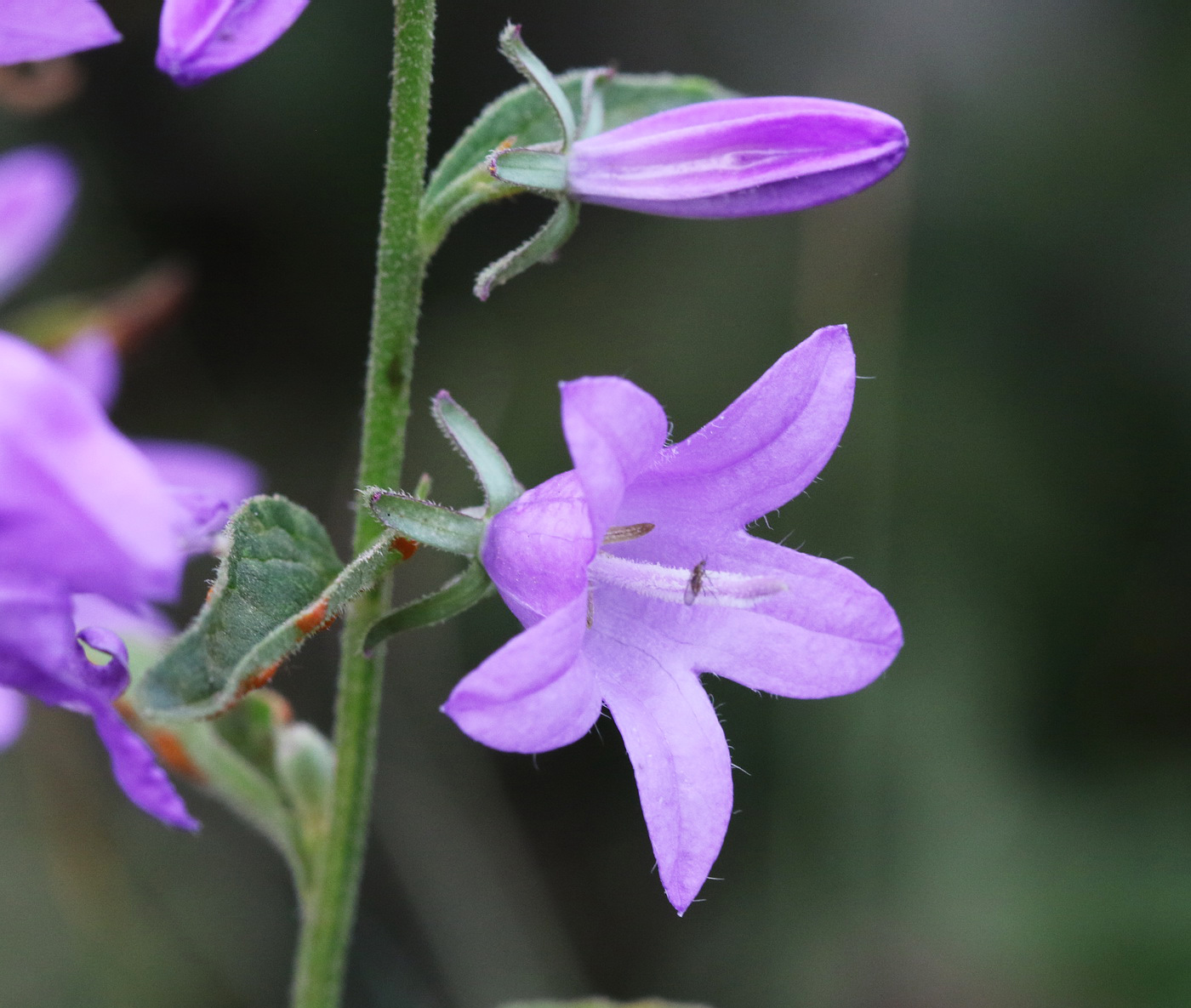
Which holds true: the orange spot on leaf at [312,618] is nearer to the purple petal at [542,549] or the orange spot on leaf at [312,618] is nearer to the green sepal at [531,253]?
the purple petal at [542,549]

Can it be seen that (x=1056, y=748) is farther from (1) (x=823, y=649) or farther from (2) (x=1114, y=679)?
(1) (x=823, y=649)

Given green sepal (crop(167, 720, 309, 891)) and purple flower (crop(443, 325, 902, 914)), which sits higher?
purple flower (crop(443, 325, 902, 914))

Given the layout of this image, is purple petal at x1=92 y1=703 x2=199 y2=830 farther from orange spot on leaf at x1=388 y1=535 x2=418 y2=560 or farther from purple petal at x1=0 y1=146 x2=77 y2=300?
purple petal at x1=0 y1=146 x2=77 y2=300

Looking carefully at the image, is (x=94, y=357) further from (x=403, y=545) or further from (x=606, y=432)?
(x=606, y=432)

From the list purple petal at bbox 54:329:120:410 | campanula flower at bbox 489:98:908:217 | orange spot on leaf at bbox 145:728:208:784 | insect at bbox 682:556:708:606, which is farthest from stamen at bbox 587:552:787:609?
purple petal at bbox 54:329:120:410

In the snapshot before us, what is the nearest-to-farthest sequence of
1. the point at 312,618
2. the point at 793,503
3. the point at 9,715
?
the point at 312,618 → the point at 9,715 → the point at 793,503

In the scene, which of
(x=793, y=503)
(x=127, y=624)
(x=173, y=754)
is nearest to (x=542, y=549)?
(x=173, y=754)

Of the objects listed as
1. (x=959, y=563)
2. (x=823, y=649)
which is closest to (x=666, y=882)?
(x=823, y=649)
